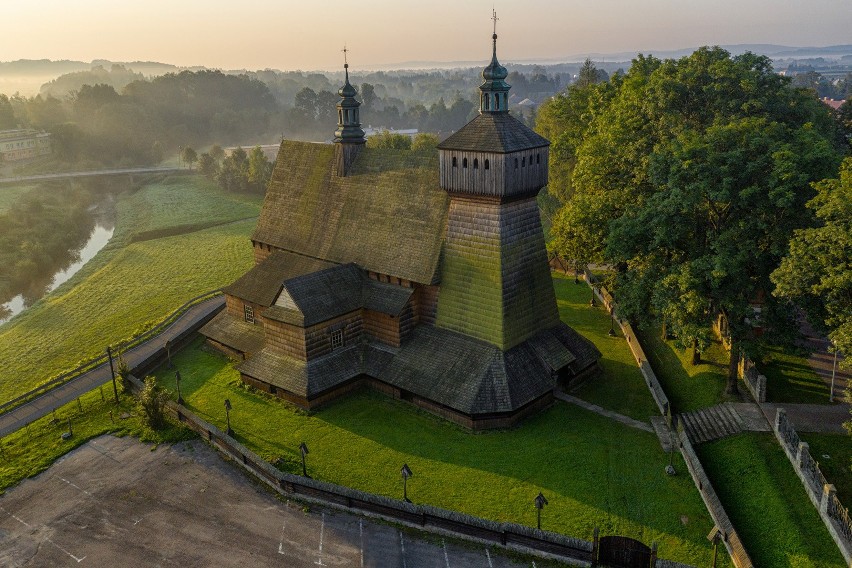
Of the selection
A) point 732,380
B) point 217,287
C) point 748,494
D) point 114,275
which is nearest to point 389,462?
point 748,494

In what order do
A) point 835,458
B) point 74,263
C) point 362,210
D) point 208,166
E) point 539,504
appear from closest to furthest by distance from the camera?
1. point 539,504
2. point 835,458
3. point 362,210
4. point 74,263
5. point 208,166

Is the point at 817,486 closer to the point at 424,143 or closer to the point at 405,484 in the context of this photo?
the point at 405,484

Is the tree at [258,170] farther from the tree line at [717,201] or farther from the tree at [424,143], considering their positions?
the tree line at [717,201]

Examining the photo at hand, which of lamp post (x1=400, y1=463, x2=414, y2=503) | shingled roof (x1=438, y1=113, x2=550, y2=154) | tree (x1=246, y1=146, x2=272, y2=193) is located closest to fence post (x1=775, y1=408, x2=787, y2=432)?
lamp post (x1=400, y1=463, x2=414, y2=503)

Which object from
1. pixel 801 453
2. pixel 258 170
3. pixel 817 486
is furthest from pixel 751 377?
pixel 258 170

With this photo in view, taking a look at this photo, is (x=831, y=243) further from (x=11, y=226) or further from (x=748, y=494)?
(x=11, y=226)

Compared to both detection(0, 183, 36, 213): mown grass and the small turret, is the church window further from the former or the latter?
detection(0, 183, 36, 213): mown grass
